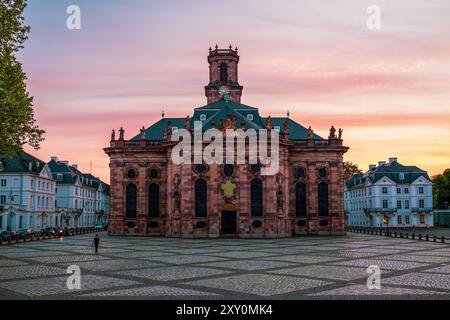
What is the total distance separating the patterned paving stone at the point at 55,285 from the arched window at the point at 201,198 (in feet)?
119

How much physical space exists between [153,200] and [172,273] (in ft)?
135

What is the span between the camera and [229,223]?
5856 centimetres

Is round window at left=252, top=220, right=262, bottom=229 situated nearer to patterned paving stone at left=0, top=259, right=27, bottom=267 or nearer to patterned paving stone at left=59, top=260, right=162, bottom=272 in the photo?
patterned paving stone at left=59, top=260, right=162, bottom=272

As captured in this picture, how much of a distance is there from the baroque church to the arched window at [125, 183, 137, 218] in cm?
14

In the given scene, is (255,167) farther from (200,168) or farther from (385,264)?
(385,264)

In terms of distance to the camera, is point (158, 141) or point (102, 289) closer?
point (102, 289)

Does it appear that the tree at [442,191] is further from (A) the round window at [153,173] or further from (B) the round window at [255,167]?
(A) the round window at [153,173]

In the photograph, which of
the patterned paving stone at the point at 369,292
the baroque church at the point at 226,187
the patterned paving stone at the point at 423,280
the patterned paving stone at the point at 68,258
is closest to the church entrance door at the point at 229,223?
the baroque church at the point at 226,187

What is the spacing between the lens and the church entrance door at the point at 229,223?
192 feet

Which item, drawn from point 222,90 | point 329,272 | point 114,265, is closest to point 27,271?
point 114,265
